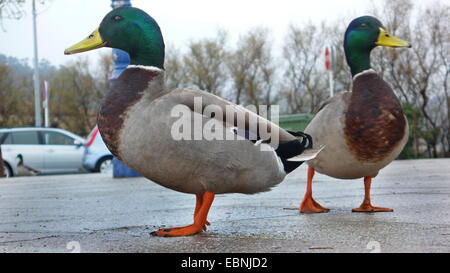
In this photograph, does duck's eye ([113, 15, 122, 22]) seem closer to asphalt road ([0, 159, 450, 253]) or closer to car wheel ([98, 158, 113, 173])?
asphalt road ([0, 159, 450, 253])

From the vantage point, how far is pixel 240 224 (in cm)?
329

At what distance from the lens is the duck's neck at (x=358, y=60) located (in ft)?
12.4

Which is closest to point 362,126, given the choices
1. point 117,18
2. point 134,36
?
point 134,36

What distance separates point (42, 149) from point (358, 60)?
36.5 feet

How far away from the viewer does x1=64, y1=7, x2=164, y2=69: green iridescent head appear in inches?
118

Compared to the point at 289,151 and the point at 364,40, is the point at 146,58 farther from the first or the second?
the point at 364,40

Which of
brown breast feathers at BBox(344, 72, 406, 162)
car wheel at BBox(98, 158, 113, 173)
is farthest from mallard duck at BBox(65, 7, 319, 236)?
car wheel at BBox(98, 158, 113, 173)

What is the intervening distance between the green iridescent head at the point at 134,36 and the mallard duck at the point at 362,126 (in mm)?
1273

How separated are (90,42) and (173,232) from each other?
122 centimetres

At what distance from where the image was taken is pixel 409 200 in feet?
14.1

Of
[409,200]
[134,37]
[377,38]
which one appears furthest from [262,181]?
[409,200]

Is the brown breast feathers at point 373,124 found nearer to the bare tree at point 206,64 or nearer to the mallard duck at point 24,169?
the mallard duck at point 24,169

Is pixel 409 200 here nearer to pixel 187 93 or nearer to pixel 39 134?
pixel 187 93

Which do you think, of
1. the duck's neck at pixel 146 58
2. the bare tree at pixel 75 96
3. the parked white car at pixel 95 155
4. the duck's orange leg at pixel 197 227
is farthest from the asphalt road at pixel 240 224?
the bare tree at pixel 75 96
